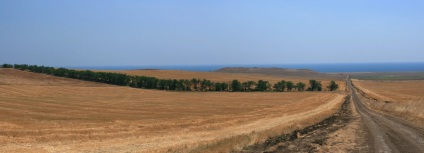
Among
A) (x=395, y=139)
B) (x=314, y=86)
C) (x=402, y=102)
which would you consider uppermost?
(x=395, y=139)

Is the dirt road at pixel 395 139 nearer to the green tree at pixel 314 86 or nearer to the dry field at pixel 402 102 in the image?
the dry field at pixel 402 102

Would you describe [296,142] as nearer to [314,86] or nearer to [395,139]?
[395,139]

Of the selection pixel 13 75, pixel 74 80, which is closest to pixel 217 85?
pixel 74 80

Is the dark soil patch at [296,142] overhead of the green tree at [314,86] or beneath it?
overhead

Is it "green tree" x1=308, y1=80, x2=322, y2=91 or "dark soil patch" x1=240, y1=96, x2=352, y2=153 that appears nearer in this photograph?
"dark soil patch" x1=240, y1=96, x2=352, y2=153

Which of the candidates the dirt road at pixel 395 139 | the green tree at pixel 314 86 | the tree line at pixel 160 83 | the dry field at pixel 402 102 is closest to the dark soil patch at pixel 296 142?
the dirt road at pixel 395 139

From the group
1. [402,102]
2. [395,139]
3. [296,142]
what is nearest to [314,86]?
[402,102]

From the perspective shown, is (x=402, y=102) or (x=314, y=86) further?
(x=314, y=86)

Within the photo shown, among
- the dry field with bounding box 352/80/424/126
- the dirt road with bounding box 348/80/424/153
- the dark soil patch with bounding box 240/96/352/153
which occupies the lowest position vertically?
the dry field with bounding box 352/80/424/126

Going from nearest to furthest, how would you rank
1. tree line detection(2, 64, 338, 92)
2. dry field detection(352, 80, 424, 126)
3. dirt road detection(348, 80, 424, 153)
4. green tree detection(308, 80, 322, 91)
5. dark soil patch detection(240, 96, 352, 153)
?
dirt road detection(348, 80, 424, 153) → dark soil patch detection(240, 96, 352, 153) → dry field detection(352, 80, 424, 126) → tree line detection(2, 64, 338, 92) → green tree detection(308, 80, 322, 91)

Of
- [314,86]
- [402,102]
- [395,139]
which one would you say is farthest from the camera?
[314,86]

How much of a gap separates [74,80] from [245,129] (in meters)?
70.1

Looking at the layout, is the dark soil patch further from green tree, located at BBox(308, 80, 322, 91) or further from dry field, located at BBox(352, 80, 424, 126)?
green tree, located at BBox(308, 80, 322, 91)

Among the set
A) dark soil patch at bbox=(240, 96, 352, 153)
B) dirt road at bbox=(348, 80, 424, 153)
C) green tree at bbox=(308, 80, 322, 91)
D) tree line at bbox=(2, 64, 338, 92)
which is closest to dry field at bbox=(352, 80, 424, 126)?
dirt road at bbox=(348, 80, 424, 153)
